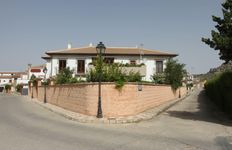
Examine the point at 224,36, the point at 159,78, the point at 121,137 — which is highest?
the point at 224,36

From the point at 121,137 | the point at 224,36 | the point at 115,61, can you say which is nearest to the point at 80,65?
the point at 115,61

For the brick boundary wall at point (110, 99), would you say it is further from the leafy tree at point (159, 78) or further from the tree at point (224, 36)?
the leafy tree at point (159, 78)

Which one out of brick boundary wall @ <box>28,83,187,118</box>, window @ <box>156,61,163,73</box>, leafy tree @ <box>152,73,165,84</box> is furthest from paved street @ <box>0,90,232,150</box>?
window @ <box>156,61,163,73</box>

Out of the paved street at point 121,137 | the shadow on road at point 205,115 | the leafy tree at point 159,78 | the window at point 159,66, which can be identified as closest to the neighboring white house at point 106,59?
the window at point 159,66

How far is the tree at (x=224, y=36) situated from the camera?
42.9ft

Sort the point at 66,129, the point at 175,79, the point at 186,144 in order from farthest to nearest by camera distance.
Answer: the point at 175,79 < the point at 66,129 < the point at 186,144

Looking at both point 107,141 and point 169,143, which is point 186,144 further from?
point 107,141

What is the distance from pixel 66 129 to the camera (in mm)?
12008

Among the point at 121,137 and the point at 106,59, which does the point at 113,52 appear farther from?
the point at 121,137

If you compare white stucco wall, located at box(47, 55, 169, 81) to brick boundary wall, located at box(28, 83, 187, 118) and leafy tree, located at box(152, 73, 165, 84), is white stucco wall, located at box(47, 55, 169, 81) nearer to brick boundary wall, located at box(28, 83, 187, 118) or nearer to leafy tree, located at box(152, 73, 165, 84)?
leafy tree, located at box(152, 73, 165, 84)

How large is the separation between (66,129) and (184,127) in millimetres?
5417

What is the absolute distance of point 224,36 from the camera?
44.1 ft

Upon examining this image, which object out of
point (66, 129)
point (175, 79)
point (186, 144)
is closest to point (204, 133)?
point (186, 144)

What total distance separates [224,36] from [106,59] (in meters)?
26.0
